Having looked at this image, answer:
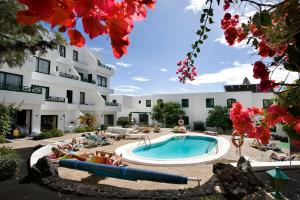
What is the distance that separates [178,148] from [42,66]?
688 inches

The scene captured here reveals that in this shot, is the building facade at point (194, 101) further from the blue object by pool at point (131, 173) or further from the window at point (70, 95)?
the blue object by pool at point (131, 173)

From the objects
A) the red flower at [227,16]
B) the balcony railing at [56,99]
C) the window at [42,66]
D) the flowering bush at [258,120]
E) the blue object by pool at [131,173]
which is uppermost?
the window at [42,66]

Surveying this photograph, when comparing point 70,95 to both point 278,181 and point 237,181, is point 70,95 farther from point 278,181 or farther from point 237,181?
point 278,181

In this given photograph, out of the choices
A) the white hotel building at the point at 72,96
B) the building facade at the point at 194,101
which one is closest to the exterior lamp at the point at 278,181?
the white hotel building at the point at 72,96

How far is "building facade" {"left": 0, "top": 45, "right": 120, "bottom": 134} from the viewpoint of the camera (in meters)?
20.4

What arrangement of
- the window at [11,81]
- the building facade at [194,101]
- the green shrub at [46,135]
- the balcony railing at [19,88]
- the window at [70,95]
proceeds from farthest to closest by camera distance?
the building facade at [194,101]
the window at [70,95]
the window at [11,81]
the balcony railing at [19,88]
the green shrub at [46,135]

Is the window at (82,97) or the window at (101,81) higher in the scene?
the window at (101,81)

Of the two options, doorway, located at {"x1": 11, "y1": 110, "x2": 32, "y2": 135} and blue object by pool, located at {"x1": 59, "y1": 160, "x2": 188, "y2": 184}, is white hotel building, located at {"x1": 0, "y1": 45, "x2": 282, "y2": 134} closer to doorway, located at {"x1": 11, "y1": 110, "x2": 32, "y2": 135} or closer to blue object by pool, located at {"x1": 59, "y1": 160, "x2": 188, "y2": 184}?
doorway, located at {"x1": 11, "y1": 110, "x2": 32, "y2": 135}

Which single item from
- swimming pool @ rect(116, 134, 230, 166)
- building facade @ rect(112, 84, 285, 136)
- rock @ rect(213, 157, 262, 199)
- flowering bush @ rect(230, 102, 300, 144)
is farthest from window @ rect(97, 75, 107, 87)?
flowering bush @ rect(230, 102, 300, 144)

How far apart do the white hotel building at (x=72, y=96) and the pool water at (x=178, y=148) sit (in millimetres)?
9931

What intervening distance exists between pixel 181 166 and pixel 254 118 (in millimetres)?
8993

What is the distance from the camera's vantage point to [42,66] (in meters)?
25.3

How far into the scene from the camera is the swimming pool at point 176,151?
11.9 metres

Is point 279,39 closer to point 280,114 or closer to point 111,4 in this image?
point 280,114
